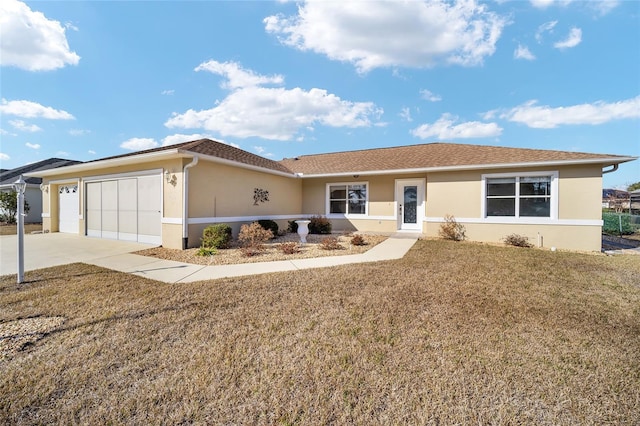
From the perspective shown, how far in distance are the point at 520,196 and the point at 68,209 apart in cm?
2055

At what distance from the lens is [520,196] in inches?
403

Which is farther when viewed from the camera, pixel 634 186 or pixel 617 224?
pixel 634 186

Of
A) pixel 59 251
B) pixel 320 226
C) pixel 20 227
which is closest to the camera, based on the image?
pixel 20 227

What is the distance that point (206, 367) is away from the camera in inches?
105

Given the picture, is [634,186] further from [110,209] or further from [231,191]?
[110,209]

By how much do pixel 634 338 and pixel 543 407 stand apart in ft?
8.00

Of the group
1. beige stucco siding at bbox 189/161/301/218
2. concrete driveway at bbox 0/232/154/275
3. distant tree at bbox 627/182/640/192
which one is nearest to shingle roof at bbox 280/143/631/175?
beige stucco siding at bbox 189/161/301/218

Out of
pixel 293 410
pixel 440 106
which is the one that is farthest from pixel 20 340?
pixel 440 106

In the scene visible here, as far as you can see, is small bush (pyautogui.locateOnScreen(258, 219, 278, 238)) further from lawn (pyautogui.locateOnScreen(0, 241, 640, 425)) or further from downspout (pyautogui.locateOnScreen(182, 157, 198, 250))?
lawn (pyautogui.locateOnScreen(0, 241, 640, 425))

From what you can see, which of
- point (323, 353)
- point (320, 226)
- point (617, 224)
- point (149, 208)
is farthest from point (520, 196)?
point (149, 208)

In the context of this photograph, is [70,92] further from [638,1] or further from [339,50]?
[638,1]

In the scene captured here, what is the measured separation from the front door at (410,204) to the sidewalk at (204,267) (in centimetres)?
460

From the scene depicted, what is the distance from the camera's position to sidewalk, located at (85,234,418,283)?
233 inches

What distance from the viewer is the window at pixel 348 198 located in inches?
543
